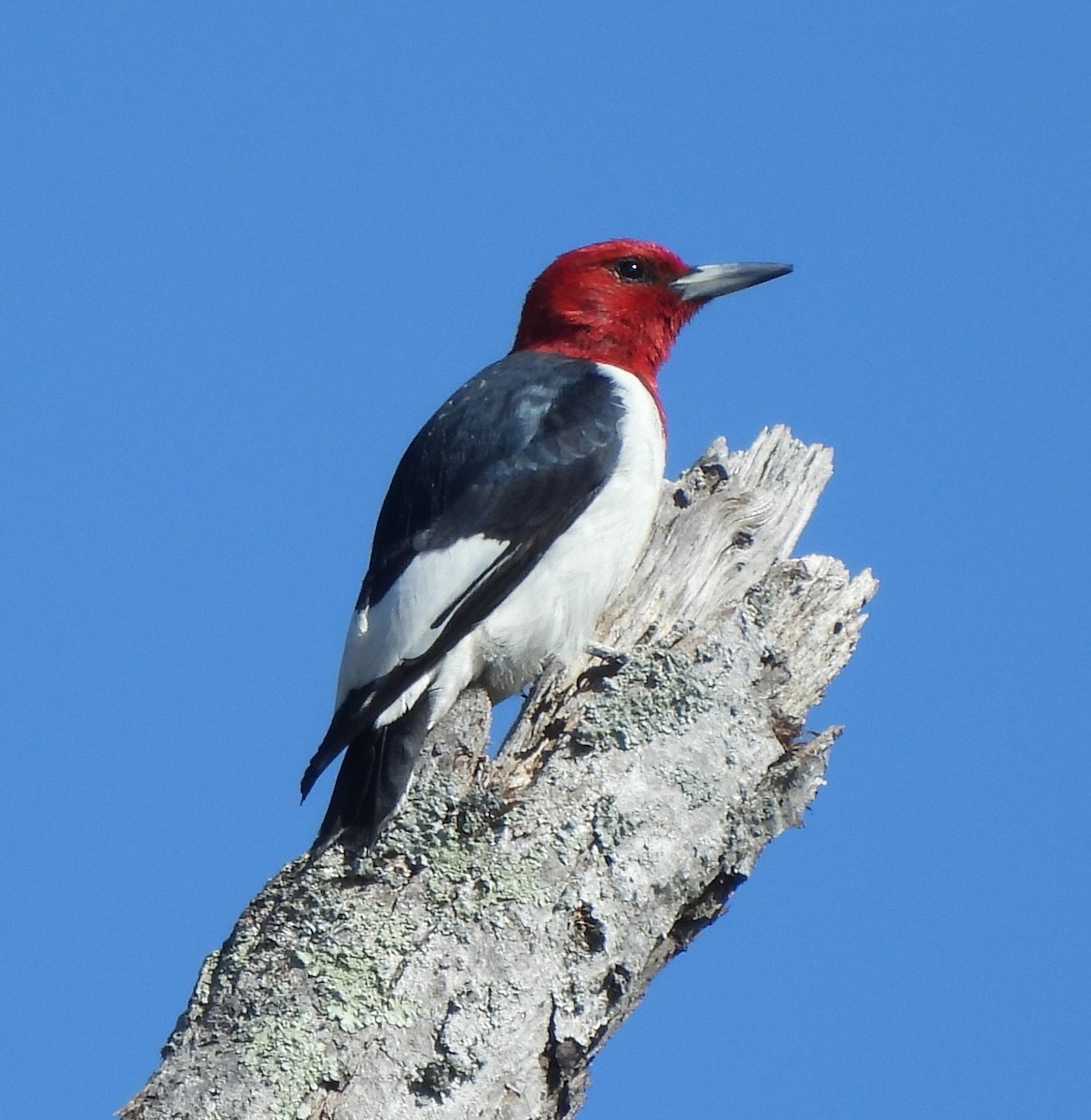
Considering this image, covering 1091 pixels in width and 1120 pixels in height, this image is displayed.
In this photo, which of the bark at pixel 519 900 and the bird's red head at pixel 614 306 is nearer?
the bark at pixel 519 900

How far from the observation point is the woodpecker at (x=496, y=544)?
492cm

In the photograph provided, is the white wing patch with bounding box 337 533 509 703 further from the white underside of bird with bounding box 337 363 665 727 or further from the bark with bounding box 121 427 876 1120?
the bark with bounding box 121 427 876 1120

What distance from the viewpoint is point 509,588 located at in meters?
5.23

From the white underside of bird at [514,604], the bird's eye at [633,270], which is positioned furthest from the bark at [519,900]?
the bird's eye at [633,270]

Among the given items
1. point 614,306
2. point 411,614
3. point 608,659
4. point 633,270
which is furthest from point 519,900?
point 633,270

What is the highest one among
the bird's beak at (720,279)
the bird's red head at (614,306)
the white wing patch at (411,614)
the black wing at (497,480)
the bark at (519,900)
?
Result: the bird's beak at (720,279)

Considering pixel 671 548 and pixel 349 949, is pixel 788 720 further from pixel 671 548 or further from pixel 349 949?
pixel 349 949

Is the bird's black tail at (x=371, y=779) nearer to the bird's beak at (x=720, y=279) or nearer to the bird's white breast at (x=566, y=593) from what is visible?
the bird's white breast at (x=566, y=593)

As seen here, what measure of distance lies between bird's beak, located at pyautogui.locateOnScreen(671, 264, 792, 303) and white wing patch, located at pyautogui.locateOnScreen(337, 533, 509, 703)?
174cm

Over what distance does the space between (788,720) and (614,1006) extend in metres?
0.96

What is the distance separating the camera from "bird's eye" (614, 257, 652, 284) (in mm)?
6480

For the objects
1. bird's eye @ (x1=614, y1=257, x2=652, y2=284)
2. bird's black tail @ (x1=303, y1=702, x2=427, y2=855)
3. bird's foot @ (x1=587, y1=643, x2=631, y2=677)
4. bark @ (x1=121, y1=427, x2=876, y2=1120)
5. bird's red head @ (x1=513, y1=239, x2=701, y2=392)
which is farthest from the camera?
bird's eye @ (x1=614, y1=257, x2=652, y2=284)

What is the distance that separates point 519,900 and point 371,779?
81 cm

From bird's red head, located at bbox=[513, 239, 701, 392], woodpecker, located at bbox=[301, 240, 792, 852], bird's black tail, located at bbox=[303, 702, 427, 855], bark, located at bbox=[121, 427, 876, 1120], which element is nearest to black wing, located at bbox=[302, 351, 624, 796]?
woodpecker, located at bbox=[301, 240, 792, 852]
